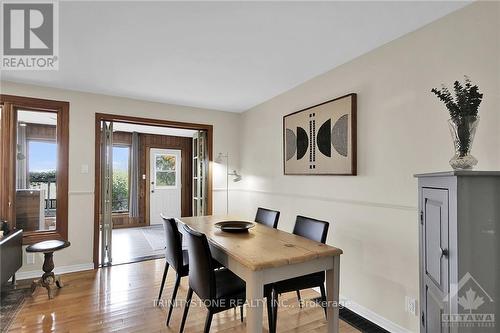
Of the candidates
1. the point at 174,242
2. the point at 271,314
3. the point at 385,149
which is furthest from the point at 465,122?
the point at 174,242

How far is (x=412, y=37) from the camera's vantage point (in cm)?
203

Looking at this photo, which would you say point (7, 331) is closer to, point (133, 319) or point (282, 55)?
point (133, 319)

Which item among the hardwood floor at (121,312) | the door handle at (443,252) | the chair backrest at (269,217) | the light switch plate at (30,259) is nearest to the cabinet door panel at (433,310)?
the door handle at (443,252)

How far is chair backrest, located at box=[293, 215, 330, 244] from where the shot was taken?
7.02 feet

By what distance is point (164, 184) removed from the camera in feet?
21.9

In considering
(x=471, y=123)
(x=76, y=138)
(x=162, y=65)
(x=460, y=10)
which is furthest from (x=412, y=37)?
(x=76, y=138)

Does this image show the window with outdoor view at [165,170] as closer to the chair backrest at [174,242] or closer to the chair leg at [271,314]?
the chair backrest at [174,242]

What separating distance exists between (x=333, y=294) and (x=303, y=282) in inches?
11.9

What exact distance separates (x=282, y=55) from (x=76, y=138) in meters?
2.87

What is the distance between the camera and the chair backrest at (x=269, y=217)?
8.95 feet

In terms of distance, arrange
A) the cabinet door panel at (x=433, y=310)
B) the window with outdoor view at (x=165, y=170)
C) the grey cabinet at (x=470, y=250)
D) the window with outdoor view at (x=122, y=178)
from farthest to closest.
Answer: the window with outdoor view at (x=165, y=170) → the window with outdoor view at (x=122, y=178) → the cabinet door panel at (x=433, y=310) → the grey cabinet at (x=470, y=250)

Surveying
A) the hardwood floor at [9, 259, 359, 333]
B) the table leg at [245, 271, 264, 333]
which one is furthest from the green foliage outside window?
the table leg at [245, 271, 264, 333]

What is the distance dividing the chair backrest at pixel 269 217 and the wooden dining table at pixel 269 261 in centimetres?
55

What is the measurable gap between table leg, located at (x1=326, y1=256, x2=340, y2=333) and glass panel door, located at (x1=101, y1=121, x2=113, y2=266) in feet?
10.2
